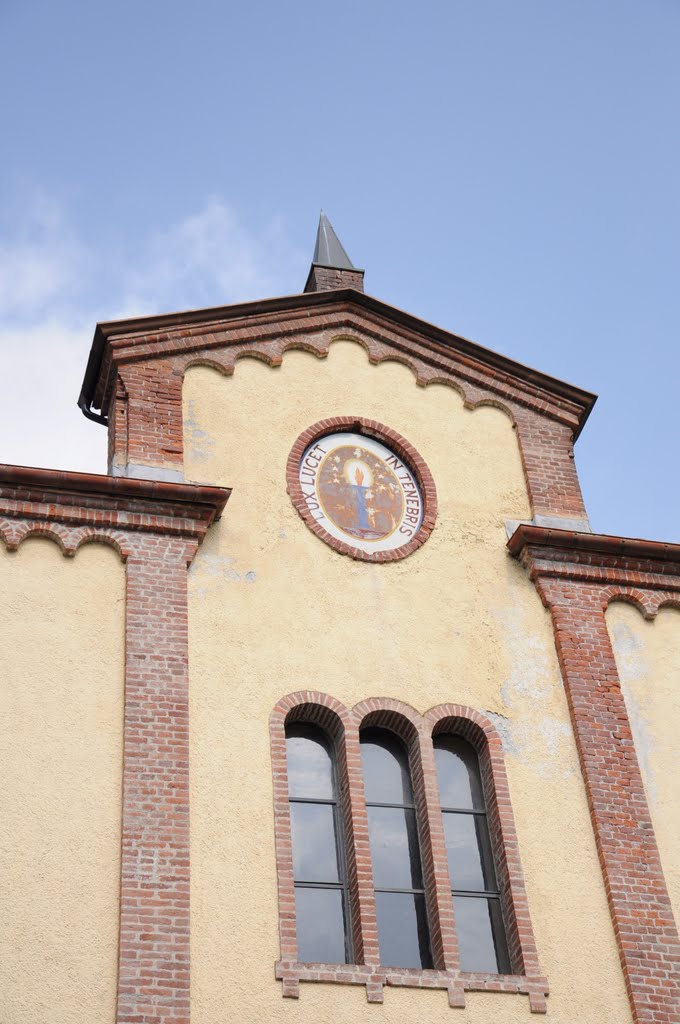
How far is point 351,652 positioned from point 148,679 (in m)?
2.15

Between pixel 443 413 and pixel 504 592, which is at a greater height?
pixel 443 413

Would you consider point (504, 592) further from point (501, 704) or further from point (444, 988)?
point (444, 988)

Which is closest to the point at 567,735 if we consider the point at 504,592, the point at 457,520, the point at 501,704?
the point at 501,704

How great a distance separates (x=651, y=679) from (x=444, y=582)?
2.43 meters

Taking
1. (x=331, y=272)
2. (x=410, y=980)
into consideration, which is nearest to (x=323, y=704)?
(x=410, y=980)

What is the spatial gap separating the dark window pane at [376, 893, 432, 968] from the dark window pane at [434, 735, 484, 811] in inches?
43.5

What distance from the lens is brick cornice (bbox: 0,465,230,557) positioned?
45.5 feet

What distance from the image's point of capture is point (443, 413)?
16750mm

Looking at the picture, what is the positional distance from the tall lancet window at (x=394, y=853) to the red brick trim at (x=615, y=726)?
1786mm

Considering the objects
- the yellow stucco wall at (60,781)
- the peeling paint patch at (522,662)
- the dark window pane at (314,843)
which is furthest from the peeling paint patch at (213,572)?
the peeling paint patch at (522,662)

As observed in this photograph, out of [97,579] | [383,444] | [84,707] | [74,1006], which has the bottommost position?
[74,1006]

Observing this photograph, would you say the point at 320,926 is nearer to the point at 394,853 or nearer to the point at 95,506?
the point at 394,853

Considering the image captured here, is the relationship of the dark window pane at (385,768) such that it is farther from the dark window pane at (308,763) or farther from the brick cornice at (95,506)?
the brick cornice at (95,506)

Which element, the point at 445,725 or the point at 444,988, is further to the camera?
the point at 445,725
